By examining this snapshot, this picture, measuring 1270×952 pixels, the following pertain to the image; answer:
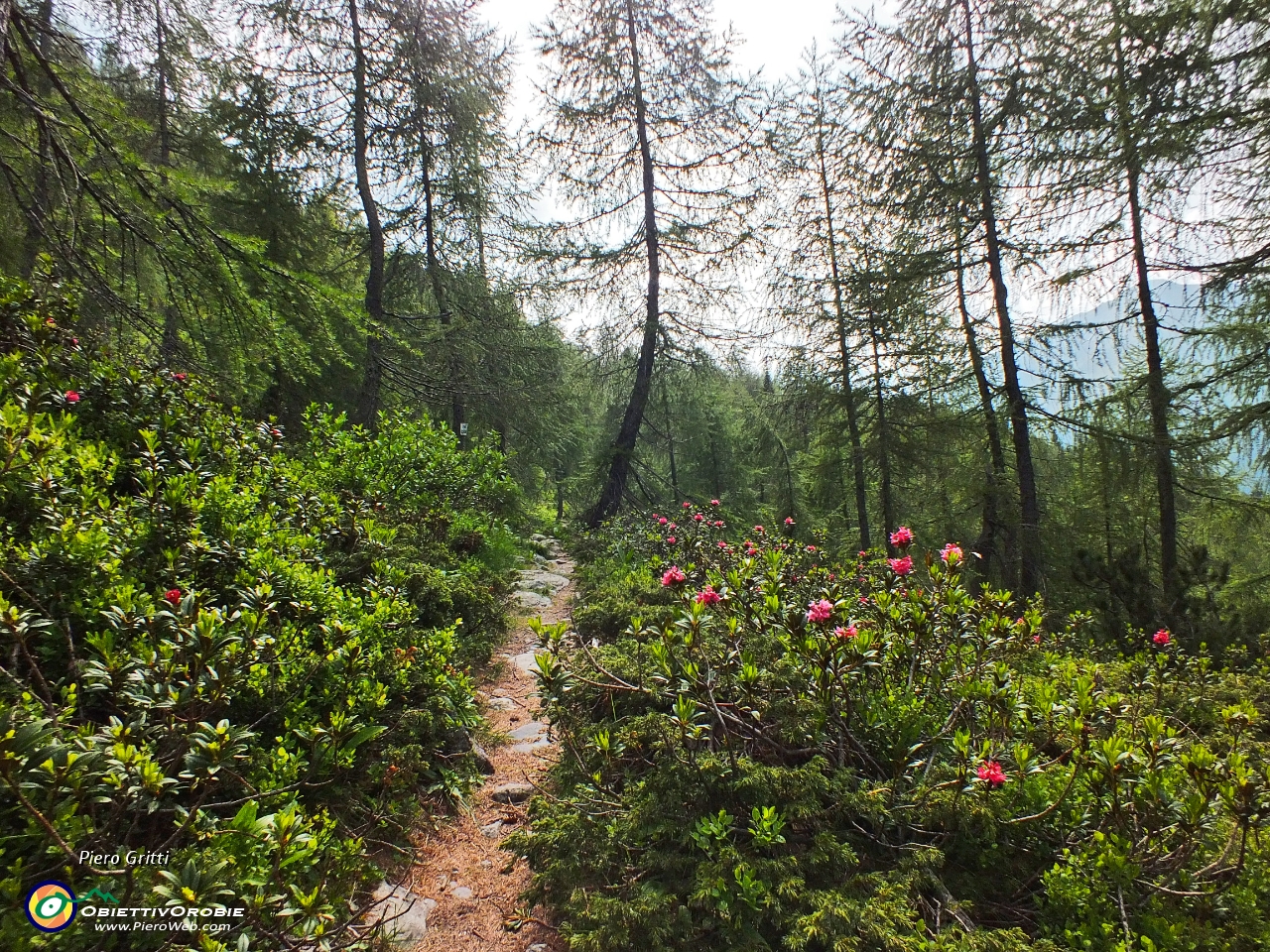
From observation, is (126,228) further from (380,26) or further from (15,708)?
(380,26)

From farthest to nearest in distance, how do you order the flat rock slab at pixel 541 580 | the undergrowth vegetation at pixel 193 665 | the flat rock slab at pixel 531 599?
1. the flat rock slab at pixel 541 580
2. the flat rock slab at pixel 531 599
3. the undergrowth vegetation at pixel 193 665

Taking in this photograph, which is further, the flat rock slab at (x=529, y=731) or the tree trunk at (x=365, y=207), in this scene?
the tree trunk at (x=365, y=207)

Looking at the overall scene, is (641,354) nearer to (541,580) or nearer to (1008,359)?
(541,580)

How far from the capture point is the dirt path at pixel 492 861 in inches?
82.4

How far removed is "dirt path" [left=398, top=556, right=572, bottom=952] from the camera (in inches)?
82.4

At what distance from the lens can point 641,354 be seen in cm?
1018

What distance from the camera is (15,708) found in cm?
150

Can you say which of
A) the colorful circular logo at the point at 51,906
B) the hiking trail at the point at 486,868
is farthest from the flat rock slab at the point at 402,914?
the colorful circular logo at the point at 51,906

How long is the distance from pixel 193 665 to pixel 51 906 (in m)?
0.71

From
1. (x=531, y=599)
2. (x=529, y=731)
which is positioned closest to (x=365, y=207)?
(x=531, y=599)

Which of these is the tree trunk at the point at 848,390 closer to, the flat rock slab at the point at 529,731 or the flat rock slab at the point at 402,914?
the flat rock slab at the point at 529,731

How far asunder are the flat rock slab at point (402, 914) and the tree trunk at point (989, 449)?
8.62m

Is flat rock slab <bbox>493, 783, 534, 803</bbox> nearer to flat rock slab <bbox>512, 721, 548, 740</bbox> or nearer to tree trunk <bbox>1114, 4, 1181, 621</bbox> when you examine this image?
flat rock slab <bbox>512, 721, 548, 740</bbox>

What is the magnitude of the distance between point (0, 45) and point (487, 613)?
171 inches
